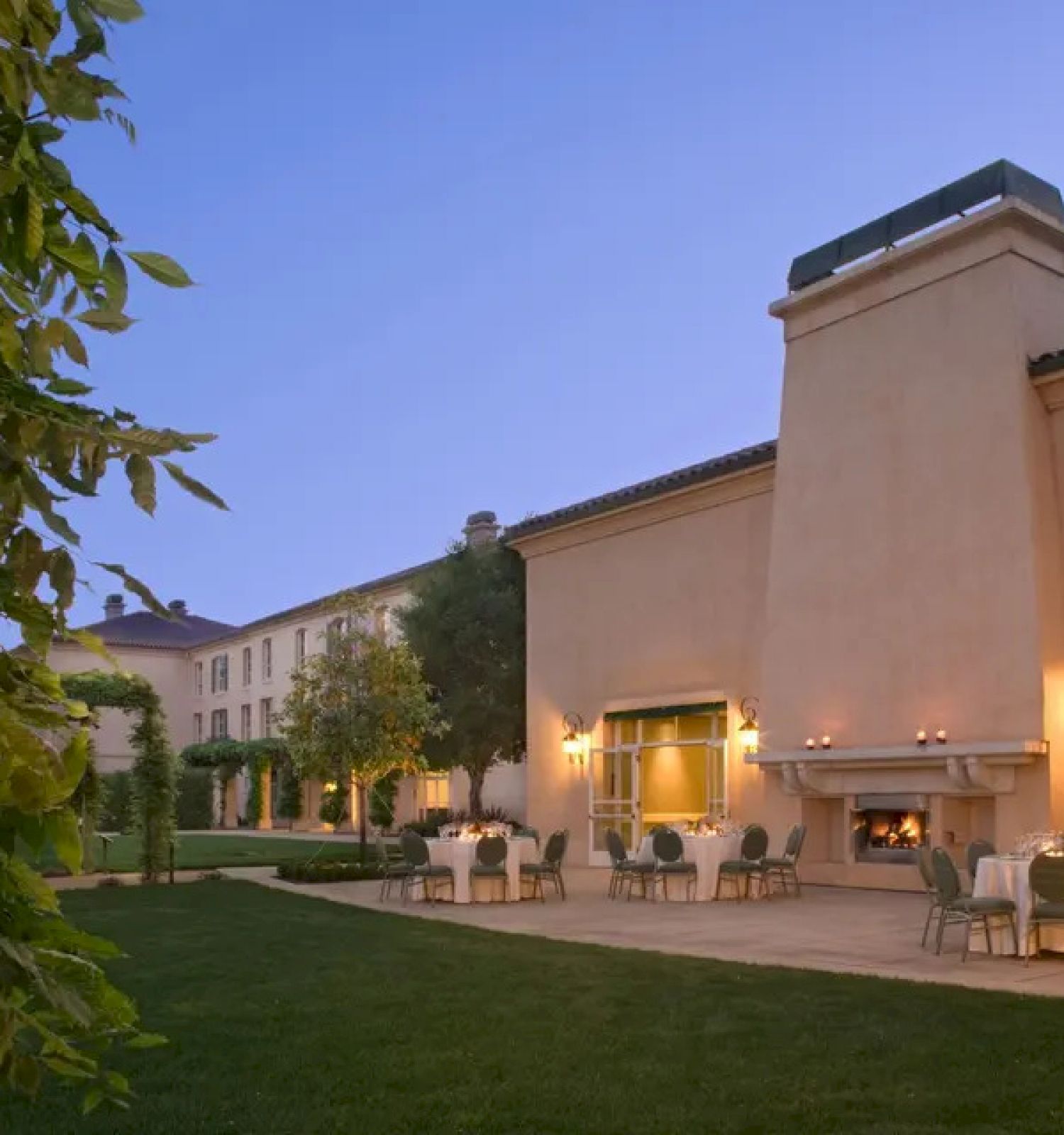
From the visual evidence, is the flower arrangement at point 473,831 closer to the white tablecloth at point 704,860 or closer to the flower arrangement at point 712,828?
the white tablecloth at point 704,860

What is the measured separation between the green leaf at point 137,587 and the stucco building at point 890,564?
14497 mm

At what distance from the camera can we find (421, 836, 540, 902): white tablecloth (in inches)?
606

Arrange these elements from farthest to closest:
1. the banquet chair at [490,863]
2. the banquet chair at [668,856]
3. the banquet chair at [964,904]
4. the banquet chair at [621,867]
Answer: the banquet chair at [621,867]
the banquet chair at [668,856]
the banquet chair at [490,863]
the banquet chair at [964,904]

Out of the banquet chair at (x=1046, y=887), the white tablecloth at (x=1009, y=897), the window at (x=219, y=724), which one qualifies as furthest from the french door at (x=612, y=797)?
the window at (x=219, y=724)

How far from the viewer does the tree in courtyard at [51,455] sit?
1304 millimetres

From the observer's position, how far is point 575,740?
72.3 ft

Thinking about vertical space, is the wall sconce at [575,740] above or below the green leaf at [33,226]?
below

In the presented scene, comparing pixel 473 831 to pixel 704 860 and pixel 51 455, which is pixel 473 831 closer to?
pixel 704 860

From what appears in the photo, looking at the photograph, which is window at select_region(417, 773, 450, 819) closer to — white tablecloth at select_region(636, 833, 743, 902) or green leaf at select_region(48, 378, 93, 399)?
white tablecloth at select_region(636, 833, 743, 902)

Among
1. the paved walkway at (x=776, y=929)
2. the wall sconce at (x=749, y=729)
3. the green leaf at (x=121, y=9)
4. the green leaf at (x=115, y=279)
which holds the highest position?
the green leaf at (x=121, y=9)

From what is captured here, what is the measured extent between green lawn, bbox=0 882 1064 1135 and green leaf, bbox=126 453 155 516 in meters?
4.37

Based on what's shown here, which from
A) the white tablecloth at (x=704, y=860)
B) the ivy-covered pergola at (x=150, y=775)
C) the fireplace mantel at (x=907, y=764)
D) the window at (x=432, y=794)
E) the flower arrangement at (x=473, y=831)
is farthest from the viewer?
the window at (x=432, y=794)

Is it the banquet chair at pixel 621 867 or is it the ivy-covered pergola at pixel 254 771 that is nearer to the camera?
the banquet chair at pixel 621 867

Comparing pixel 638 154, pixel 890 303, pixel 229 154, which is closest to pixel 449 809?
pixel 638 154
